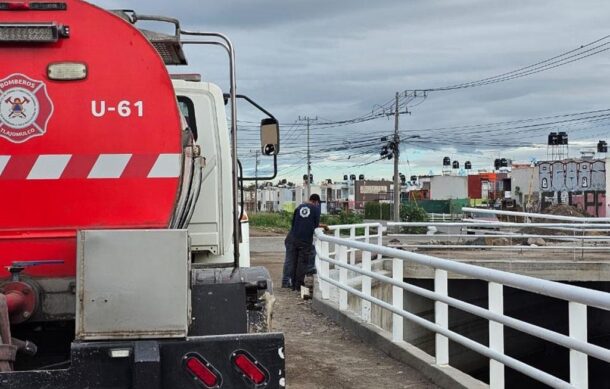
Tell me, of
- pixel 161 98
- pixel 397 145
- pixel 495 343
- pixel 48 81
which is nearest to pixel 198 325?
pixel 161 98

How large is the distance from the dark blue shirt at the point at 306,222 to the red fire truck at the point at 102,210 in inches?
360

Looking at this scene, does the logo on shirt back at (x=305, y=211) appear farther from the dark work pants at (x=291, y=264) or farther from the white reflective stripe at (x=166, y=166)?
the white reflective stripe at (x=166, y=166)

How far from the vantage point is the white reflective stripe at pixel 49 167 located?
380 centimetres

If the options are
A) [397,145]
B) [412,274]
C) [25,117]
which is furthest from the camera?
[397,145]

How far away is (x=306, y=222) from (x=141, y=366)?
9919 millimetres

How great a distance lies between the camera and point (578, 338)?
4.31 m

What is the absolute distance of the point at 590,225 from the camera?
687 inches

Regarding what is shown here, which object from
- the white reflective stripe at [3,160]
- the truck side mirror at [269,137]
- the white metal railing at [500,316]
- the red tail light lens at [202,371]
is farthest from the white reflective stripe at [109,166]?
the white metal railing at [500,316]

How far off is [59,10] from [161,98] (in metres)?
0.70

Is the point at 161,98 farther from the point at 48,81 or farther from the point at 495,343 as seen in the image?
the point at 495,343

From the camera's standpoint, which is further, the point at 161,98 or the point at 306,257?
the point at 306,257

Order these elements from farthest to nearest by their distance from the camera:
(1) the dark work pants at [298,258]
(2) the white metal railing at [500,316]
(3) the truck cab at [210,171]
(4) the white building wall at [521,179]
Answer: (4) the white building wall at [521,179] < (1) the dark work pants at [298,258] < (3) the truck cab at [210,171] < (2) the white metal railing at [500,316]

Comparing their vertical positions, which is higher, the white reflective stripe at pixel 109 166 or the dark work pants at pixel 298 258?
the white reflective stripe at pixel 109 166

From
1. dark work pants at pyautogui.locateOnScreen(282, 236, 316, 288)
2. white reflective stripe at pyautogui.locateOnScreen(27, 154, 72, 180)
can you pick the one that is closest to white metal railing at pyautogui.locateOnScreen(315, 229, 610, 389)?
white reflective stripe at pyautogui.locateOnScreen(27, 154, 72, 180)
